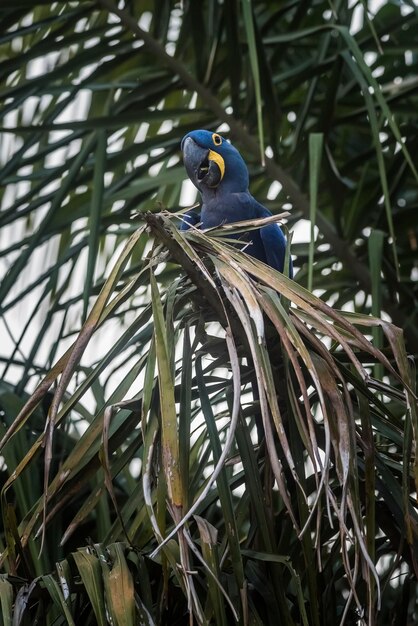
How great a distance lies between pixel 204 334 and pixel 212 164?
661 mm

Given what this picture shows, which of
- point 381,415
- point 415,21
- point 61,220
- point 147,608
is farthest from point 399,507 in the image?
point 415,21

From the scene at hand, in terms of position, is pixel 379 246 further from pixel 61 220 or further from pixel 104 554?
pixel 104 554

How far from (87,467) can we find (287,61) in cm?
160

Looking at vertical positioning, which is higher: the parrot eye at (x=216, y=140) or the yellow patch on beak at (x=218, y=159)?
the parrot eye at (x=216, y=140)

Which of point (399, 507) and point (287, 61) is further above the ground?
point (287, 61)

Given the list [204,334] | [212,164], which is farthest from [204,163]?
[204,334]

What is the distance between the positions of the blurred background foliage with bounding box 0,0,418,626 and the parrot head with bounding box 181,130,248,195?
0.56 feet

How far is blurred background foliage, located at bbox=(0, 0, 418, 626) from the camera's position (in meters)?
1.14

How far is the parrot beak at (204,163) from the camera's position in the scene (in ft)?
6.17

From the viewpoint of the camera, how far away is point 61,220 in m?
2.16

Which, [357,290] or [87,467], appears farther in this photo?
[357,290]

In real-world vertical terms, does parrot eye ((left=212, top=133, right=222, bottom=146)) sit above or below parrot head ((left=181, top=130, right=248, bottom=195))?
above

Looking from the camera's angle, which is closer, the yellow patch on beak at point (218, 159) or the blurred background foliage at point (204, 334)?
the blurred background foliage at point (204, 334)

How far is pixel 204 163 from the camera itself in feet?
6.21
